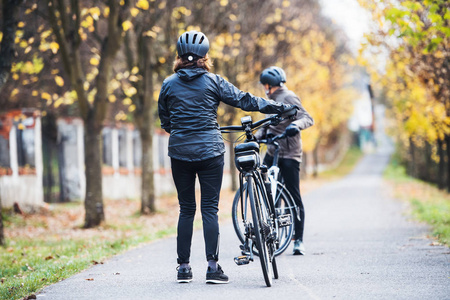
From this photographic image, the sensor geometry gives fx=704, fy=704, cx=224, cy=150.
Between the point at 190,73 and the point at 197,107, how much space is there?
290 millimetres

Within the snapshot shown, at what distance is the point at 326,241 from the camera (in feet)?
31.7

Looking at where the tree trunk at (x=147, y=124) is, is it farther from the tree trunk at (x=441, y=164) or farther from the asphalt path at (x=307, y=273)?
the tree trunk at (x=441, y=164)

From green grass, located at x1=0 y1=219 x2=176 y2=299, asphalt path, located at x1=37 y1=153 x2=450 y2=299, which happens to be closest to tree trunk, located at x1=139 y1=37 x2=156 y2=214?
green grass, located at x1=0 y1=219 x2=176 y2=299

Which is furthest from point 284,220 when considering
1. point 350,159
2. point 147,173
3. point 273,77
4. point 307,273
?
point 350,159

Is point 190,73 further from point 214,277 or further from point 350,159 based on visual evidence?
point 350,159

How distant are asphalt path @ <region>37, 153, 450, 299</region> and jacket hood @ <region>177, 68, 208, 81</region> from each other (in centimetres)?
175

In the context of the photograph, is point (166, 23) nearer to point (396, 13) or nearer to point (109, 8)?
point (109, 8)

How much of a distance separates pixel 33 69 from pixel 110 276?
12097 mm

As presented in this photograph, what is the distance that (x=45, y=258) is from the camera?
9.25 metres

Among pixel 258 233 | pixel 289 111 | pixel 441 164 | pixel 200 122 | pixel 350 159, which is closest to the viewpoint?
pixel 258 233

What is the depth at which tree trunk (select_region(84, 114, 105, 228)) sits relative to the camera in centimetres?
1354

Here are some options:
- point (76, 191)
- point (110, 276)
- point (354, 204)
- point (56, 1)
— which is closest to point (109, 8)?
point (56, 1)

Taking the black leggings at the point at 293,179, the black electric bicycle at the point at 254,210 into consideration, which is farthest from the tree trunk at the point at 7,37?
the black electric bicycle at the point at 254,210

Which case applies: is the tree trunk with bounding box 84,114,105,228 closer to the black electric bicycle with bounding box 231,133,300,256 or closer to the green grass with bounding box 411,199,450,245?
the green grass with bounding box 411,199,450,245
